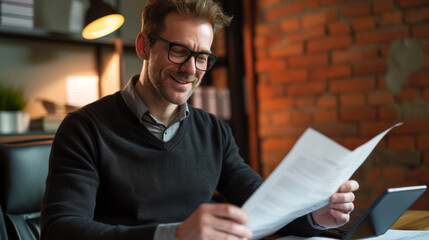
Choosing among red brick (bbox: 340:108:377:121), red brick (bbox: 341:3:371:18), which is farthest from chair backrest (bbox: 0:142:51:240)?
red brick (bbox: 341:3:371:18)

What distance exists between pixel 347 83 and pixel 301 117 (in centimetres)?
38

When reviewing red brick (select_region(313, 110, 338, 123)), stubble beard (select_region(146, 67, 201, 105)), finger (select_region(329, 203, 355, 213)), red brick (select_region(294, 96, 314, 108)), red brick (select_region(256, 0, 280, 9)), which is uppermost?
red brick (select_region(256, 0, 280, 9))

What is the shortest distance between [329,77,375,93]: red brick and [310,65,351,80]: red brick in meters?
0.04

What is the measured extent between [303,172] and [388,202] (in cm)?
27

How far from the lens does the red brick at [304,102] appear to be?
9.53ft

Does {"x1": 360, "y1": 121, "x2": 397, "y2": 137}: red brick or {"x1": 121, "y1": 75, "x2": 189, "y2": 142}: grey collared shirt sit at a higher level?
{"x1": 121, "y1": 75, "x2": 189, "y2": 142}: grey collared shirt

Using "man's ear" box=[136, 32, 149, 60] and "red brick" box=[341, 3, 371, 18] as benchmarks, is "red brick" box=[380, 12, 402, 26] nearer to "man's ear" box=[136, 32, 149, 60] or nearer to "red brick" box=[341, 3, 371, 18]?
"red brick" box=[341, 3, 371, 18]

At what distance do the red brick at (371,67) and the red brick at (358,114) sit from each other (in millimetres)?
219

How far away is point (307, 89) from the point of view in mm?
2920

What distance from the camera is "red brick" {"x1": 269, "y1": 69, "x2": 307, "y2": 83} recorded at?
2938mm

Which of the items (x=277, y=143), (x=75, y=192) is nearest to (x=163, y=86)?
(x=75, y=192)

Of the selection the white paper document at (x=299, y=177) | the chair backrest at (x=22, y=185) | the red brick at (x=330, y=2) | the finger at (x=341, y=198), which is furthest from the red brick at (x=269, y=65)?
the white paper document at (x=299, y=177)

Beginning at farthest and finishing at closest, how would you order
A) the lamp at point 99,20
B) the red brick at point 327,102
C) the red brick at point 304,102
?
1. the red brick at point 304,102
2. the red brick at point 327,102
3. the lamp at point 99,20

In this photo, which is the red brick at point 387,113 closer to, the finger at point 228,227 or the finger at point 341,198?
the finger at point 341,198
